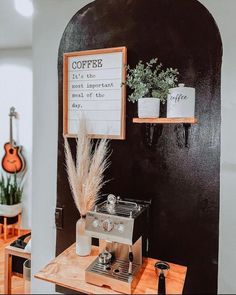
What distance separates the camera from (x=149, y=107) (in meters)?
1.26

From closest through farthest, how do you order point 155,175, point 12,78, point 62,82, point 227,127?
point 227,127 < point 155,175 < point 62,82 < point 12,78

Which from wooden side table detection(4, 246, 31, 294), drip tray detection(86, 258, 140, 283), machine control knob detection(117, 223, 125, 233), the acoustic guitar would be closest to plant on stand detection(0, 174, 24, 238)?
the acoustic guitar

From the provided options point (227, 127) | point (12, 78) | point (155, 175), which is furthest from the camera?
point (12, 78)

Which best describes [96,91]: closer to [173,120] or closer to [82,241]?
[173,120]

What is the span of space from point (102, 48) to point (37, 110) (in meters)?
0.59

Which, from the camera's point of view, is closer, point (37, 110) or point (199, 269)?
point (199, 269)

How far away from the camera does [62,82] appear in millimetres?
1606

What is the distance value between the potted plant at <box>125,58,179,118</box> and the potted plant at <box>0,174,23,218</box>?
2.79 m

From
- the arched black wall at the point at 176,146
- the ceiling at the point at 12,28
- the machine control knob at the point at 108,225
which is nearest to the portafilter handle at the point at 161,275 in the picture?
the arched black wall at the point at 176,146

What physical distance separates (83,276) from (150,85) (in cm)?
100

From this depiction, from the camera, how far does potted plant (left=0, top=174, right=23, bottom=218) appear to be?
3.47 metres

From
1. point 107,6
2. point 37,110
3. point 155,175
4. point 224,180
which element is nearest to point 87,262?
point 155,175

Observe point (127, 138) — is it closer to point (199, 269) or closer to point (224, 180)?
point (224, 180)

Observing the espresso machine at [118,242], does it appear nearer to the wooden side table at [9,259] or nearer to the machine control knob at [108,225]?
the machine control knob at [108,225]
